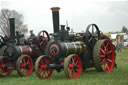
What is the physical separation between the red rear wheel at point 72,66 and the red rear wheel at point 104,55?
0.83m

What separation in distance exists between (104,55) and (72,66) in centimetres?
171

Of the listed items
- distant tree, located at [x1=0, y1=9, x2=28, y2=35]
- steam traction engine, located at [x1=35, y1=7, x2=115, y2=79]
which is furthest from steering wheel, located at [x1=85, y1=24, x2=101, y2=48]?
distant tree, located at [x1=0, y1=9, x2=28, y2=35]

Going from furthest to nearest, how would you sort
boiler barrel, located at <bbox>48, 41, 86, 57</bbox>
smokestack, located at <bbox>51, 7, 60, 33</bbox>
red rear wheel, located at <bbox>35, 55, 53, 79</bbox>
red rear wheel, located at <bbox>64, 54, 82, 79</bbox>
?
1. smokestack, located at <bbox>51, 7, 60, 33</bbox>
2. boiler barrel, located at <bbox>48, 41, 86, 57</bbox>
3. red rear wheel, located at <bbox>35, 55, 53, 79</bbox>
4. red rear wheel, located at <bbox>64, 54, 82, 79</bbox>

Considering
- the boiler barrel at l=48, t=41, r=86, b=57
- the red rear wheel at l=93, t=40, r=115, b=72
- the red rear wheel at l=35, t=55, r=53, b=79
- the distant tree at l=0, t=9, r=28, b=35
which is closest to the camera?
the red rear wheel at l=35, t=55, r=53, b=79

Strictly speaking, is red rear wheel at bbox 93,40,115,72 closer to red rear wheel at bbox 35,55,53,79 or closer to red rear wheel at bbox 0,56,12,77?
red rear wheel at bbox 35,55,53,79

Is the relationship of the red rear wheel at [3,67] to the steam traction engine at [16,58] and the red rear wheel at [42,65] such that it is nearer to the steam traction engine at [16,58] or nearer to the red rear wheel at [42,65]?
the steam traction engine at [16,58]

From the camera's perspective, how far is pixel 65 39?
728 cm

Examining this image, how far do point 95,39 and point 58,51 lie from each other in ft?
5.96

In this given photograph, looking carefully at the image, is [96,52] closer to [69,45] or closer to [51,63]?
[69,45]

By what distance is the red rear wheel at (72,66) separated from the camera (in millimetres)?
6195

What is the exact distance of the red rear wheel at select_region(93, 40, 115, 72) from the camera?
7465 mm

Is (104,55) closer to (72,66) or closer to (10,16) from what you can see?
(72,66)

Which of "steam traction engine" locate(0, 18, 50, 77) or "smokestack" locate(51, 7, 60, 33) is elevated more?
"smokestack" locate(51, 7, 60, 33)

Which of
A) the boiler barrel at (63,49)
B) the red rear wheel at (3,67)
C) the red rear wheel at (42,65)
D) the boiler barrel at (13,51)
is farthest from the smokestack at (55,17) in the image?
the red rear wheel at (3,67)
